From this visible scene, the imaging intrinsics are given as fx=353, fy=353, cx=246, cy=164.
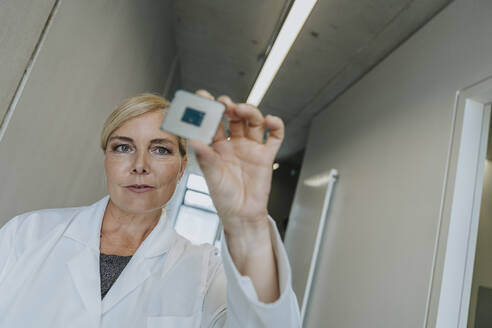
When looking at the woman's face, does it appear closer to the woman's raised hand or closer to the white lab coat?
the white lab coat

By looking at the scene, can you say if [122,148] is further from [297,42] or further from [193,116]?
[297,42]

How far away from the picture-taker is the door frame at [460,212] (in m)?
1.71

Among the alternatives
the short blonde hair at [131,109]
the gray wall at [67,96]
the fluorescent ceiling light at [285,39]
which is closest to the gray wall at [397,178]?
the fluorescent ceiling light at [285,39]

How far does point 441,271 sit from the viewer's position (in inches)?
68.7

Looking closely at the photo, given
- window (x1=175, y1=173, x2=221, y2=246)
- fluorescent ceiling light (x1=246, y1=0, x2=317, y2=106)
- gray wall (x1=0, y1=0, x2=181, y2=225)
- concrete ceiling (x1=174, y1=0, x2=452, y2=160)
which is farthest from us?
window (x1=175, y1=173, x2=221, y2=246)

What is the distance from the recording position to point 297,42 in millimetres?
3408

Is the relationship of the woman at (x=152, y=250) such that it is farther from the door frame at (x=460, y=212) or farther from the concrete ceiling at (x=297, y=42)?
the concrete ceiling at (x=297, y=42)

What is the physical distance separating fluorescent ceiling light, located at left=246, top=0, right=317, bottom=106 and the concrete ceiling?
0.57ft

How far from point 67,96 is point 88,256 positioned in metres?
→ 0.96

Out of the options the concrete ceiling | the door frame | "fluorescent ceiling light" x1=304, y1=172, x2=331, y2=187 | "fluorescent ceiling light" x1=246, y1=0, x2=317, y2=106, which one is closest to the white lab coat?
the door frame

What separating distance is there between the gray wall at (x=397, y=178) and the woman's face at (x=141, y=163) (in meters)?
1.46

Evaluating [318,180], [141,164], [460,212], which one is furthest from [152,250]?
[318,180]

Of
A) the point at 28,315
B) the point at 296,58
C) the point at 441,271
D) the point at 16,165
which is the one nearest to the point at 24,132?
the point at 16,165

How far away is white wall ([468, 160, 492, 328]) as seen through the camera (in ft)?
5.45
